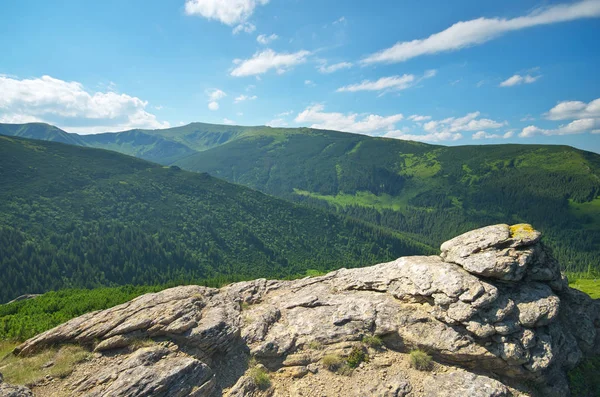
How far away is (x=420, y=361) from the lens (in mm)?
23172

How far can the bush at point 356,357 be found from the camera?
2328 cm

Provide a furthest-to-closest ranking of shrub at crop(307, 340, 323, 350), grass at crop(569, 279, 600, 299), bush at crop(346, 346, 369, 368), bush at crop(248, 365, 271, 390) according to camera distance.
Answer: grass at crop(569, 279, 600, 299) → shrub at crop(307, 340, 323, 350) → bush at crop(346, 346, 369, 368) → bush at crop(248, 365, 271, 390)

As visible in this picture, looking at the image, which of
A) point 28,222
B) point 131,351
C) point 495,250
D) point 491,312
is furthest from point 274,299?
point 28,222

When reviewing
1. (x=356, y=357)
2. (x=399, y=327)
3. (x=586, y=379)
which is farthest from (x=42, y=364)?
(x=586, y=379)

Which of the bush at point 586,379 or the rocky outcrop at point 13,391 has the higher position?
the rocky outcrop at point 13,391

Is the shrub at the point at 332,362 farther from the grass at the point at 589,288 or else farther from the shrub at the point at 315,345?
the grass at the point at 589,288

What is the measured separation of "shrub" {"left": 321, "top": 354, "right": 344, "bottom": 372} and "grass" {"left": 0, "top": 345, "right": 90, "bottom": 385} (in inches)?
696

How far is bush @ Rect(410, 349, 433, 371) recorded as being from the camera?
75.7 feet

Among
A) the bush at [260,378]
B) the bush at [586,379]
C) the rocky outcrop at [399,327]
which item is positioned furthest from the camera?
the bush at [586,379]

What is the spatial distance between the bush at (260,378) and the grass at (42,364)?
39.5 feet

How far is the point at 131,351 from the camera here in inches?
859

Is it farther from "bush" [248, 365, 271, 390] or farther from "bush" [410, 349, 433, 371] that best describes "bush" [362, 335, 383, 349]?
"bush" [248, 365, 271, 390]

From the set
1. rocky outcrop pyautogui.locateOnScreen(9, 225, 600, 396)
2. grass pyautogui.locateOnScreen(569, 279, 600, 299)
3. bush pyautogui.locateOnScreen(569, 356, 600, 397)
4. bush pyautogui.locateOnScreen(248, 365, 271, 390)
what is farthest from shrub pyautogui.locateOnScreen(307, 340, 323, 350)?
grass pyautogui.locateOnScreen(569, 279, 600, 299)

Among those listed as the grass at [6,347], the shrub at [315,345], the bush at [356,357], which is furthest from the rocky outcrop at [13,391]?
the bush at [356,357]
